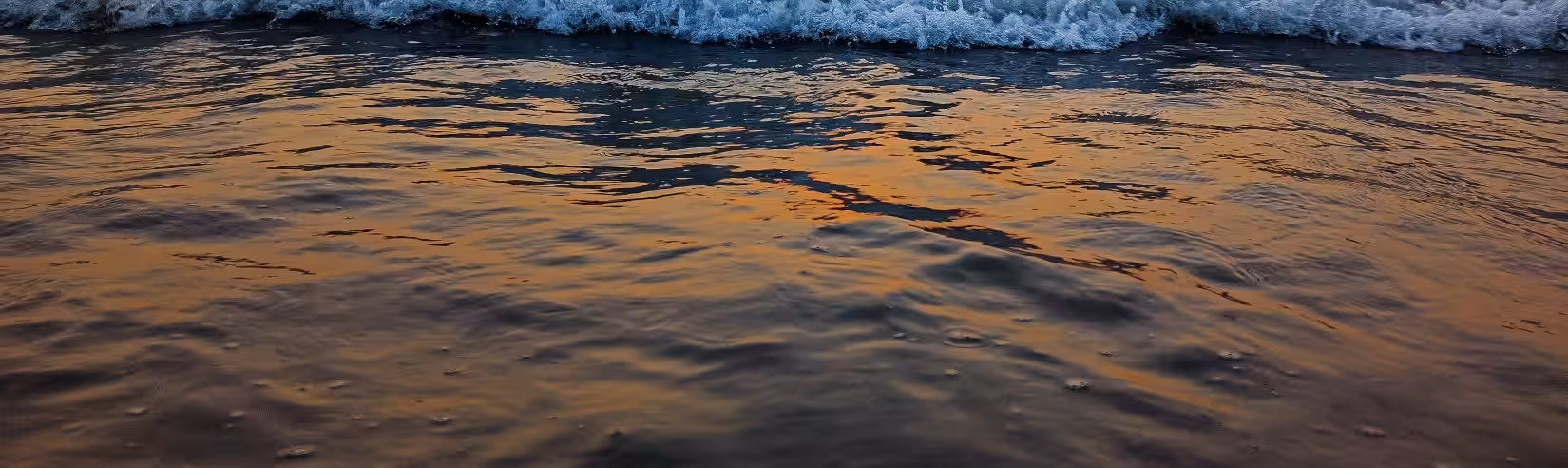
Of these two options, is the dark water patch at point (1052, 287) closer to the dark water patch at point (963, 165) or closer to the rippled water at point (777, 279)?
the rippled water at point (777, 279)

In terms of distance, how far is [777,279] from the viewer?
335 centimetres

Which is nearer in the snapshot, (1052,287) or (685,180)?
(1052,287)

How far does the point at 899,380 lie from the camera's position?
263 cm

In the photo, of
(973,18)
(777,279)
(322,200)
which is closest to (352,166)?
(322,200)

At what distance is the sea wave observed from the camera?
896 cm

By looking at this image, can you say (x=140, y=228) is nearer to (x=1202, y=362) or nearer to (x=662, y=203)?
(x=662, y=203)

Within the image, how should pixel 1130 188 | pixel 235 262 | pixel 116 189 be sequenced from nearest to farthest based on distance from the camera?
pixel 235 262 < pixel 116 189 < pixel 1130 188

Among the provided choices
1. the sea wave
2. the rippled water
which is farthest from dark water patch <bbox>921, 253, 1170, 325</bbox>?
the sea wave

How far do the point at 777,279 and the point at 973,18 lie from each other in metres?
6.19

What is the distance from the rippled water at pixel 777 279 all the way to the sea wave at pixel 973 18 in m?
2.46

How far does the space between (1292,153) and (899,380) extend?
3272mm

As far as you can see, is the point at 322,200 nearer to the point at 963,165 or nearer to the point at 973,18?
the point at 963,165

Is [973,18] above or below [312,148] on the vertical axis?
above

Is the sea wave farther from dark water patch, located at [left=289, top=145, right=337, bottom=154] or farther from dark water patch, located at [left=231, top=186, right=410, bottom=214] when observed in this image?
dark water patch, located at [left=231, top=186, right=410, bottom=214]
